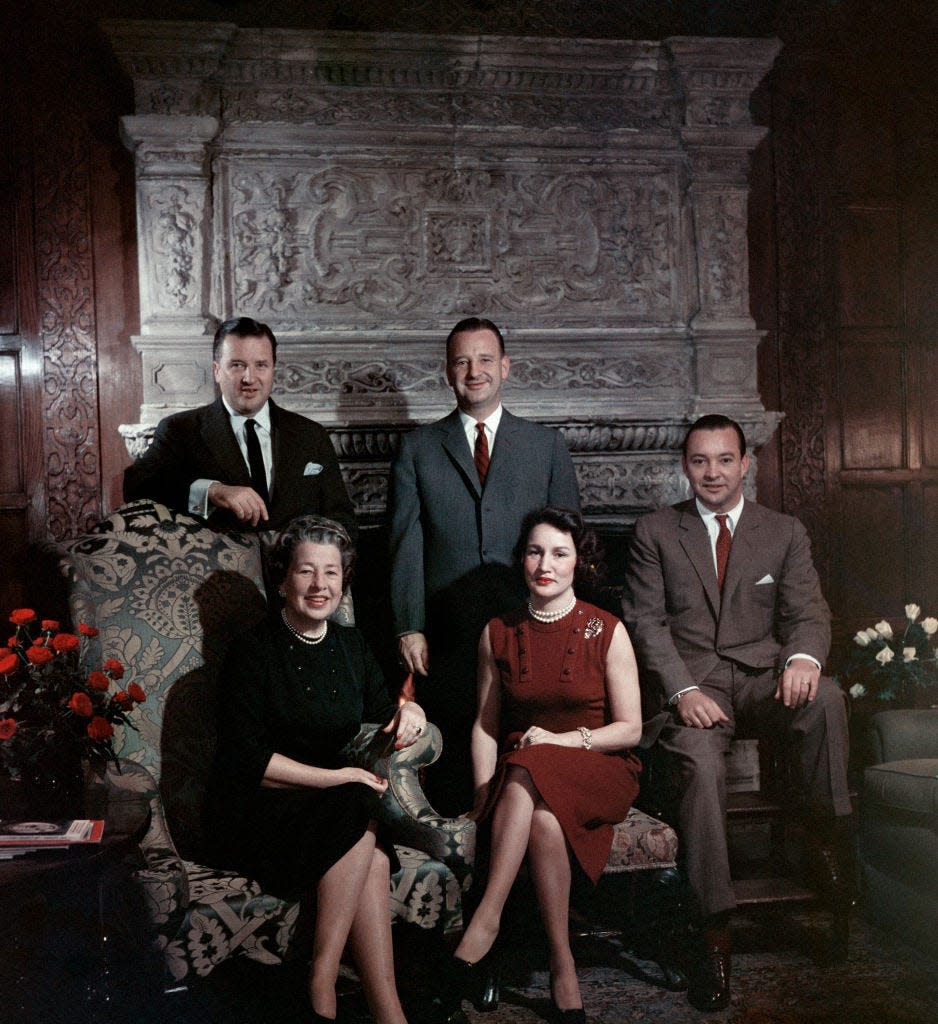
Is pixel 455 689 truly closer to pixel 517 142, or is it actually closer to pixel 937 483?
pixel 517 142

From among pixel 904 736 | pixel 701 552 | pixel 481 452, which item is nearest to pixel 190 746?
pixel 481 452

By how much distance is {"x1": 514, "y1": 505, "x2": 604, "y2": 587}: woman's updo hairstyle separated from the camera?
2.91 m

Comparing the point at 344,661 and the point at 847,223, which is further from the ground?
the point at 847,223

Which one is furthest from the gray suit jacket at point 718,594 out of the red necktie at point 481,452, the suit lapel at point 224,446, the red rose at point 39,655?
the red rose at point 39,655

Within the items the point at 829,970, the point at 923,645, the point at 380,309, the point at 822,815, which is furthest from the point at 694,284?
the point at 829,970

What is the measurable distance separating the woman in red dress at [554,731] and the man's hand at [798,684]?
0.51 metres

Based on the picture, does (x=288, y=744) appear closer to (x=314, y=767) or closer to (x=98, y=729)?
(x=314, y=767)

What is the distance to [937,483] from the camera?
4.93 m

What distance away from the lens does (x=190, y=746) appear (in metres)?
2.76

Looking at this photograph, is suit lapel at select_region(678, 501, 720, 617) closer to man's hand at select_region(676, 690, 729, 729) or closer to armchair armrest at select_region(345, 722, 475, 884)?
man's hand at select_region(676, 690, 729, 729)

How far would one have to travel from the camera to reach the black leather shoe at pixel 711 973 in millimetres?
2756

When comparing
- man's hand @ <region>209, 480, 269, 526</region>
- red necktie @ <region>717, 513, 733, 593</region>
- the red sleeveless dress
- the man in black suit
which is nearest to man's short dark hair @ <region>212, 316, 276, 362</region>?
the man in black suit

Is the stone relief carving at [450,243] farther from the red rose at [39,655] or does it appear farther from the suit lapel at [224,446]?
the red rose at [39,655]

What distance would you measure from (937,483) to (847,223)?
1.29 meters
